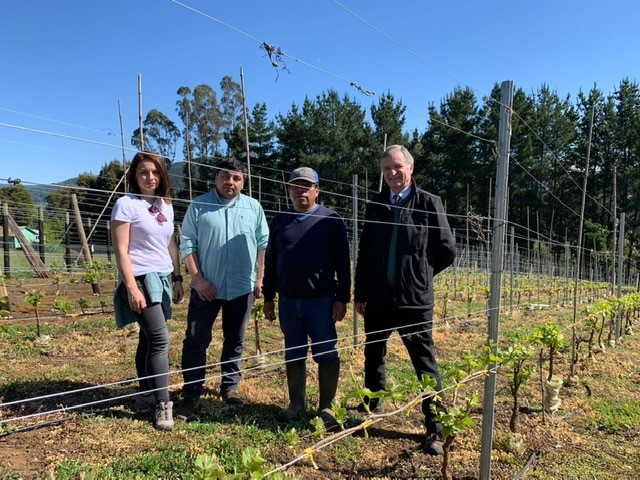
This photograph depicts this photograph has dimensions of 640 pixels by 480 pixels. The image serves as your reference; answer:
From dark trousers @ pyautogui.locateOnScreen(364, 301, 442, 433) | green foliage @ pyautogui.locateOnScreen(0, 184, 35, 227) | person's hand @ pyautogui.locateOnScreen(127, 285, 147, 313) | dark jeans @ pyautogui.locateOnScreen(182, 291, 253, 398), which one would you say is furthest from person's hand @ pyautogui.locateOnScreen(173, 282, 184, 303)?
green foliage @ pyautogui.locateOnScreen(0, 184, 35, 227)

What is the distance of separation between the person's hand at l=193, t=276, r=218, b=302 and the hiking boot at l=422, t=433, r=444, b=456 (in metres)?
1.38

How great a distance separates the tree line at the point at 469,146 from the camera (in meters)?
27.4

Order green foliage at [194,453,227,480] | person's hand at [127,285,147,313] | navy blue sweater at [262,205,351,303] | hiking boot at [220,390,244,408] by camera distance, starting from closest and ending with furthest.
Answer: green foliage at [194,453,227,480], person's hand at [127,285,147,313], navy blue sweater at [262,205,351,303], hiking boot at [220,390,244,408]

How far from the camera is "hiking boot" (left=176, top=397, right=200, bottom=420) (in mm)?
2447

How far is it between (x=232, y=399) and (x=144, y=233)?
1169mm

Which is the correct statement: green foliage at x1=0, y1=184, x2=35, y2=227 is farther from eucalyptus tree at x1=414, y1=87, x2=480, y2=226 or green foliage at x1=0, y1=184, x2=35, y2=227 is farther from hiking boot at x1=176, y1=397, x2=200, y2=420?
eucalyptus tree at x1=414, y1=87, x2=480, y2=226

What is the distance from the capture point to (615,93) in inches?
1245

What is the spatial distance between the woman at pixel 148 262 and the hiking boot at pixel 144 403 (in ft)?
0.42

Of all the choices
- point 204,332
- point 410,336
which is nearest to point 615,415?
point 410,336

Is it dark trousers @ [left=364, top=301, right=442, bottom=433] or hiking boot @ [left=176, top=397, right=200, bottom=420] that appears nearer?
dark trousers @ [left=364, top=301, right=442, bottom=433]

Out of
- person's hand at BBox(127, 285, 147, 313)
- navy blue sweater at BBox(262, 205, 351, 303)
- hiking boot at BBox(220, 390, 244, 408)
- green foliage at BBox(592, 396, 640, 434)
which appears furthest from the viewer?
green foliage at BBox(592, 396, 640, 434)

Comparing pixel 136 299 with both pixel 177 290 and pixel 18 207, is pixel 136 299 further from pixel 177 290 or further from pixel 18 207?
pixel 18 207

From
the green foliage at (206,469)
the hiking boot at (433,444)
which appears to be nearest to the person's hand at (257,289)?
the hiking boot at (433,444)

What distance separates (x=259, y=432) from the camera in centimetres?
233
